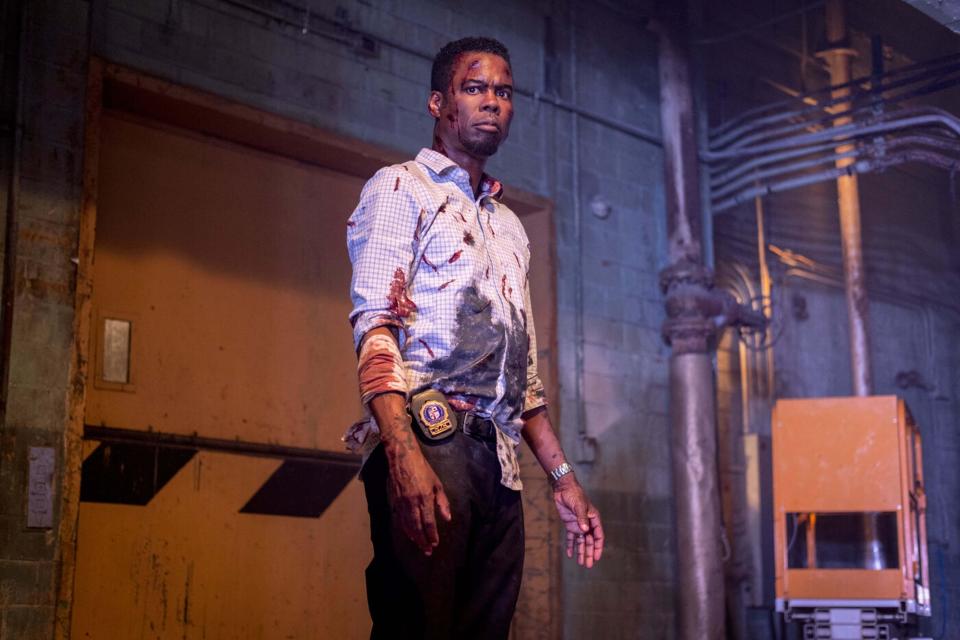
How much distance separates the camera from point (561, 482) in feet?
8.32

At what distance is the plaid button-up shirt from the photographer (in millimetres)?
2275

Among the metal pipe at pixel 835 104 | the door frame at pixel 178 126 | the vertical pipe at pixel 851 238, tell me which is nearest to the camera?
the door frame at pixel 178 126

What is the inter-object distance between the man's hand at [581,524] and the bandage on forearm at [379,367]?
511mm

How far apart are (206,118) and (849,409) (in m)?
3.40

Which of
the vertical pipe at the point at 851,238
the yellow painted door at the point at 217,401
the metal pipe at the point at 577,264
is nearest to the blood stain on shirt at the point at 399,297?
the yellow painted door at the point at 217,401

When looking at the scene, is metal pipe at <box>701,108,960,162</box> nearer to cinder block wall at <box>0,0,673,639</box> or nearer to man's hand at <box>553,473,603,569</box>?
cinder block wall at <box>0,0,673,639</box>

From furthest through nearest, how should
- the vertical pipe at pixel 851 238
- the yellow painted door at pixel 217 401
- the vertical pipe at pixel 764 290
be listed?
the vertical pipe at pixel 764 290
the vertical pipe at pixel 851 238
the yellow painted door at pixel 217 401

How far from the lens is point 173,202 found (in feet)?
16.6

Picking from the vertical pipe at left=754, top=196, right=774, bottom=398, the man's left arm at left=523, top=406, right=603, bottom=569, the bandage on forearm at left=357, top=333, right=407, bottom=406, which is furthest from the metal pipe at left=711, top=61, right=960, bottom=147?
the bandage on forearm at left=357, top=333, right=407, bottom=406

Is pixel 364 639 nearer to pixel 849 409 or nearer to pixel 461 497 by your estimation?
pixel 849 409

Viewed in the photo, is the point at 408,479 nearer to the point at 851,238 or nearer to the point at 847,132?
the point at 847,132

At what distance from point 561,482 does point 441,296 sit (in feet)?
1.65

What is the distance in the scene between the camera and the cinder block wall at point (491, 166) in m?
4.18

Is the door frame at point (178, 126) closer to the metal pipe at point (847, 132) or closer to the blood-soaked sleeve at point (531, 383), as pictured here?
the metal pipe at point (847, 132)
